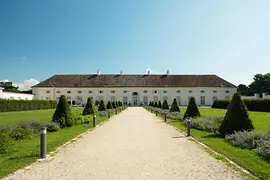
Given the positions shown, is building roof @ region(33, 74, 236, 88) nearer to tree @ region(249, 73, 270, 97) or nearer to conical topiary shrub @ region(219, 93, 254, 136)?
tree @ region(249, 73, 270, 97)

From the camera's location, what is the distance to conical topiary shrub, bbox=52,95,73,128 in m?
12.5

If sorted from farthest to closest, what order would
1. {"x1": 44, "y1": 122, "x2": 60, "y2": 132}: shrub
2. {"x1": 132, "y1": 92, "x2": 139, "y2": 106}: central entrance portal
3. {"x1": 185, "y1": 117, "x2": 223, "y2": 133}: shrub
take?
{"x1": 132, "y1": 92, "x2": 139, "y2": 106}: central entrance portal, {"x1": 44, "y1": 122, "x2": 60, "y2": 132}: shrub, {"x1": 185, "y1": 117, "x2": 223, "y2": 133}: shrub

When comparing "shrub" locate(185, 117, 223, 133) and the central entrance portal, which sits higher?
the central entrance portal

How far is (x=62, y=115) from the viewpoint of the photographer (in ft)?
41.7

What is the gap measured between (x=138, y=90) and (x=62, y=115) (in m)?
41.5

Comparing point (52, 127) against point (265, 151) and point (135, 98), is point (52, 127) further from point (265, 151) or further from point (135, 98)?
point (135, 98)

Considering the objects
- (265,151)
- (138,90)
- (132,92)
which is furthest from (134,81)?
(265,151)

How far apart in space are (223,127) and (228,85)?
45727mm

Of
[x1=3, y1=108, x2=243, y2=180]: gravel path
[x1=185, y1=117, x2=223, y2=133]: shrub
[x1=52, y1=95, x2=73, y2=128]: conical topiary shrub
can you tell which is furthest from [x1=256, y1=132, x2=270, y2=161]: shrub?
[x1=52, y1=95, x2=73, y2=128]: conical topiary shrub

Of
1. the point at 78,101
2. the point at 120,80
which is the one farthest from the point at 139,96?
the point at 78,101

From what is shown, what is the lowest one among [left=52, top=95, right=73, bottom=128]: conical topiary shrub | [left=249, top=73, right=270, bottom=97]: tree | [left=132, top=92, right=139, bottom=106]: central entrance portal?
[left=52, top=95, right=73, bottom=128]: conical topiary shrub

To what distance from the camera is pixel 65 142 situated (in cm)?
832

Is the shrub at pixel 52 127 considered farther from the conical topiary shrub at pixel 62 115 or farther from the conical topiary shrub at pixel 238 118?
the conical topiary shrub at pixel 238 118

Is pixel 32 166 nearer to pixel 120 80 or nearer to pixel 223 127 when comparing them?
pixel 223 127
